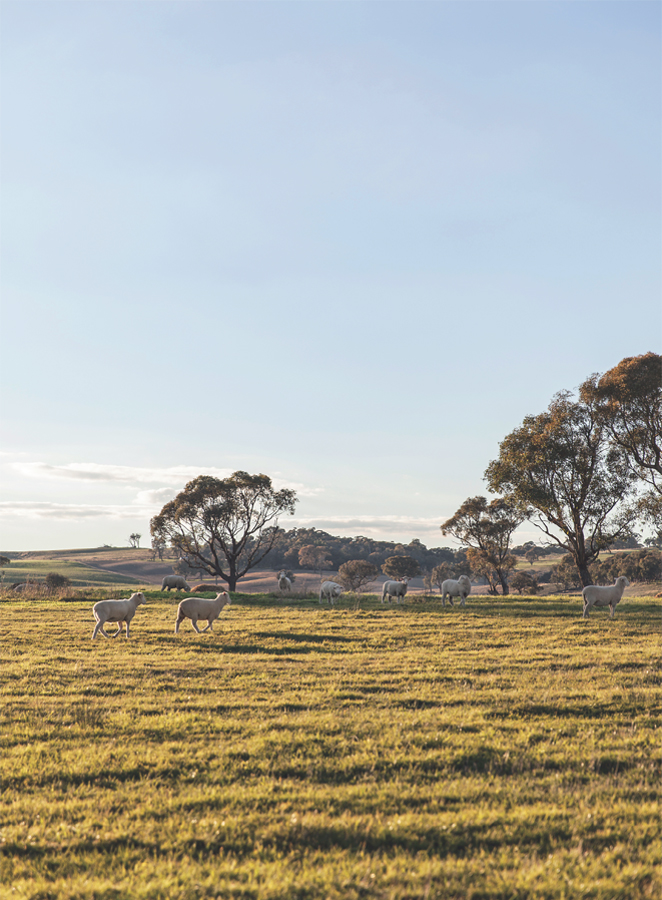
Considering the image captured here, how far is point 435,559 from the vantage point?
512ft

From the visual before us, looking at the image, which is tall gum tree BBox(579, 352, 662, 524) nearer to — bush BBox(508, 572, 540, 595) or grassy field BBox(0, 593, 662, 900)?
grassy field BBox(0, 593, 662, 900)

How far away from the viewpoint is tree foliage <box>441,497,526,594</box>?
257ft

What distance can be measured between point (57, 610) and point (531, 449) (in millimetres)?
33324

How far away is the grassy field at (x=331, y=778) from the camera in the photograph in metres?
5.32

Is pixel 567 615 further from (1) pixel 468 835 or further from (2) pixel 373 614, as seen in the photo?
(1) pixel 468 835

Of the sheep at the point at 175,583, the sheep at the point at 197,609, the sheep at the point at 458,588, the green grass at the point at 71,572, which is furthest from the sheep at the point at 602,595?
the green grass at the point at 71,572

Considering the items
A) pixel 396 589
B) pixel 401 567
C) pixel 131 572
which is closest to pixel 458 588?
pixel 396 589

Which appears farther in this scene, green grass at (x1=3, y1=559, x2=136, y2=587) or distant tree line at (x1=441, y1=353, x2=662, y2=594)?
green grass at (x1=3, y1=559, x2=136, y2=587)

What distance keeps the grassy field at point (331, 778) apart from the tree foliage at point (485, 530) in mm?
63447

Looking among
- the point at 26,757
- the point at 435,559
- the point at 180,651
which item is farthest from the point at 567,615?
the point at 435,559

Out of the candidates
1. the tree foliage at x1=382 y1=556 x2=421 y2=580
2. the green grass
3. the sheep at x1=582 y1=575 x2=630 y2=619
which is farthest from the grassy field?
the green grass

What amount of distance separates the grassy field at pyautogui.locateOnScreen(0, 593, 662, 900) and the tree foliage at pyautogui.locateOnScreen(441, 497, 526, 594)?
63.4m

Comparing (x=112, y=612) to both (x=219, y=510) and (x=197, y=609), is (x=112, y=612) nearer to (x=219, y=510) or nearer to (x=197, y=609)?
(x=197, y=609)

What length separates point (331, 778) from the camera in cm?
770
